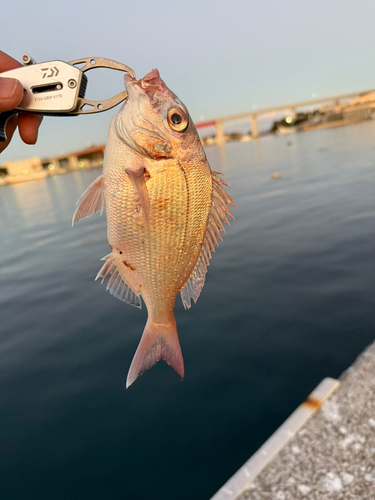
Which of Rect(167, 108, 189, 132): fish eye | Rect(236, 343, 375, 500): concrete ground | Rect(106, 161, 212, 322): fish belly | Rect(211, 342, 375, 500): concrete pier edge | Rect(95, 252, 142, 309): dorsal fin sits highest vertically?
Rect(167, 108, 189, 132): fish eye

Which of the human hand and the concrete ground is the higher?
the human hand

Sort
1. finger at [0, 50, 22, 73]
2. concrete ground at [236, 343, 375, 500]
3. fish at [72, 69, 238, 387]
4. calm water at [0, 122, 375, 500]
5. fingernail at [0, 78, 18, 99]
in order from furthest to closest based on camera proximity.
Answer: calm water at [0, 122, 375, 500]
concrete ground at [236, 343, 375, 500]
finger at [0, 50, 22, 73]
fish at [72, 69, 238, 387]
fingernail at [0, 78, 18, 99]

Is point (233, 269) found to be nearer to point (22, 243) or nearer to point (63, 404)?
point (63, 404)

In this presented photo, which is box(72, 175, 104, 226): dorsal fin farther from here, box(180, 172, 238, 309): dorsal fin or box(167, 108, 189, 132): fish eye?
→ box(180, 172, 238, 309): dorsal fin

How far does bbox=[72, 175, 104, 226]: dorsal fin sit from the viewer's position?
204 cm

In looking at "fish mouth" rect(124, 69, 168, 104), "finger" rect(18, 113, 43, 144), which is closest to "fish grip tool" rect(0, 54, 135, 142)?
"fish mouth" rect(124, 69, 168, 104)

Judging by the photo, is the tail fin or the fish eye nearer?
the fish eye

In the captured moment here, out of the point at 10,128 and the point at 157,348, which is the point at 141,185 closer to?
the point at 157,348

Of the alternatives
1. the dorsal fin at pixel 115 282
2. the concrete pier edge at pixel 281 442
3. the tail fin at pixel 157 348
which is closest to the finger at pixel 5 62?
the dorsal fin at pixel 115 282

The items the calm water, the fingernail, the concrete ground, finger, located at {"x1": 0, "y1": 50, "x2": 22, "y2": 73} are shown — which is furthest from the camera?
the calm water

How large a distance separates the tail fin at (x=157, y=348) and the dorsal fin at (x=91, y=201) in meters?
0.81

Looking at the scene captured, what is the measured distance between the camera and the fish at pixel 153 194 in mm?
1965

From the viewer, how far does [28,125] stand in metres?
2.26

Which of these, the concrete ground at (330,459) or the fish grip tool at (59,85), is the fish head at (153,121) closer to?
the fish grip tool at (59,85)
